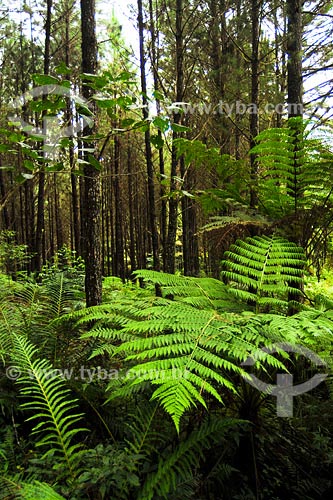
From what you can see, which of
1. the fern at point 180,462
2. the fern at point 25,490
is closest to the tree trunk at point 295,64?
the fern at point 180,462

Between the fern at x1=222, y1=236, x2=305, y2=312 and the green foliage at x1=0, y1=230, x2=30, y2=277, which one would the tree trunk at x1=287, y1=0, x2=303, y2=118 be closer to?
the fern at x1=222, y1=236, x2=305, y2=312

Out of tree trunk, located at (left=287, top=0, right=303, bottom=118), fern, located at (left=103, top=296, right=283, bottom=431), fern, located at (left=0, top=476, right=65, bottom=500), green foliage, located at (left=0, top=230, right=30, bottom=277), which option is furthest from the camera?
green foliage, located at (left=0, top=230, right=30, bottom=277)

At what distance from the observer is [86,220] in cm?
409

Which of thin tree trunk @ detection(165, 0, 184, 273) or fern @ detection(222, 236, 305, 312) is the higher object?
thin tree trunk @ detection(165, 0, 184, 273)

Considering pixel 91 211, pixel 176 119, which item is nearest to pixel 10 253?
pixel 176 119

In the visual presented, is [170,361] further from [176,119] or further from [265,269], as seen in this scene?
[176,119]

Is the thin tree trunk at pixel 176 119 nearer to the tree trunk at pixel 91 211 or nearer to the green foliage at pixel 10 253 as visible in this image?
the tree trunk at pixel 91 211

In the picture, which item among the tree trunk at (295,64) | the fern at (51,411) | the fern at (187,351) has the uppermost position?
the tree trunk at (295,64)

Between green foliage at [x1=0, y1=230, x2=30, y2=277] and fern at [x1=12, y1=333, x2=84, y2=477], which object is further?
green foliage at [x1=0, y1=230, x2=30, y2=277]

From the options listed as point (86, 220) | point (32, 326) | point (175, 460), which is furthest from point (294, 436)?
point (86, 220)

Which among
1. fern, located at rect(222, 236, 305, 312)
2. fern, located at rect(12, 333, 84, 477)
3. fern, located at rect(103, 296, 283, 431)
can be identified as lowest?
fern, located at rect(12, 333, 84, 477)

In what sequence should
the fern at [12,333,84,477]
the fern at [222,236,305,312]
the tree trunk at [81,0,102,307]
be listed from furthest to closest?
the tree trunk at [81,0,102,307], the fern at [222,236,305,312], the fern at [12,333,84,477]

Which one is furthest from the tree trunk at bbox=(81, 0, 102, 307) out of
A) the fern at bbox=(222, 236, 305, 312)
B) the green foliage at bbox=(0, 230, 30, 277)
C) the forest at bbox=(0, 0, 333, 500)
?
the green foliage at bbox=(0, 230, 30, 277)

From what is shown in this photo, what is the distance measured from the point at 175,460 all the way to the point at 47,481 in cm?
75
